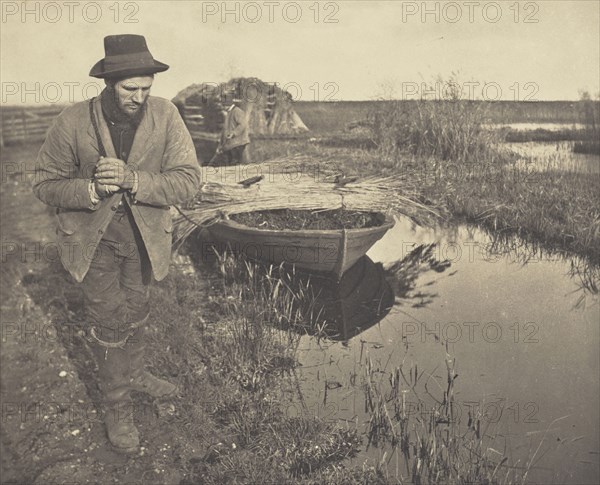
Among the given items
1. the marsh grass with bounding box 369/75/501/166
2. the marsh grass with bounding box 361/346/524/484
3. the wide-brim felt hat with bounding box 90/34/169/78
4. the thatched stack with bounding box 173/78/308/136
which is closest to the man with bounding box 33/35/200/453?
the wide-brim felt hat with bounding box 90/34/169/78

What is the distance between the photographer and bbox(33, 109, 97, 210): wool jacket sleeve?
10.5 feet

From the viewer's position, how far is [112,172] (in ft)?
10.2

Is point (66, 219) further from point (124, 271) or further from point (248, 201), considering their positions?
point (248, 201)

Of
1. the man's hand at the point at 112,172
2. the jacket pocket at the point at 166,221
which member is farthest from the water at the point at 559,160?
the man's hand at the point at 112,172

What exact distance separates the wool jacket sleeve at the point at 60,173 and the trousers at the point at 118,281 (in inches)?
11.8

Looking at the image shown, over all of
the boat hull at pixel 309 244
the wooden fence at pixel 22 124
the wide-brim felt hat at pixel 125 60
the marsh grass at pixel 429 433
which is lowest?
the marsh grass at pixel 429 433

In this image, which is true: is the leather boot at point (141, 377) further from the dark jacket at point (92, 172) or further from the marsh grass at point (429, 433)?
the marsh grass at point (429, 433)

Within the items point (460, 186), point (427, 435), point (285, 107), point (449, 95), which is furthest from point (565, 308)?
point (285, 107)

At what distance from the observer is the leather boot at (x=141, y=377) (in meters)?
3.92

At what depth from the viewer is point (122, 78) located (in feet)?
10.3

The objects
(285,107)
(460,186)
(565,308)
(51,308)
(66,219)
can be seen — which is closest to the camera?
(66,219)

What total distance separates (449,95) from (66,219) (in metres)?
11.0

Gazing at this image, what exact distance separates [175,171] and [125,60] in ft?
2.21

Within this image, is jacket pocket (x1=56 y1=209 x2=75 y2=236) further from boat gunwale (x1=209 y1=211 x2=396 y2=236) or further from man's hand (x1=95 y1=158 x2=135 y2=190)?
boat gunwale (x1=209 y1=211 x2=396 y2=236)
